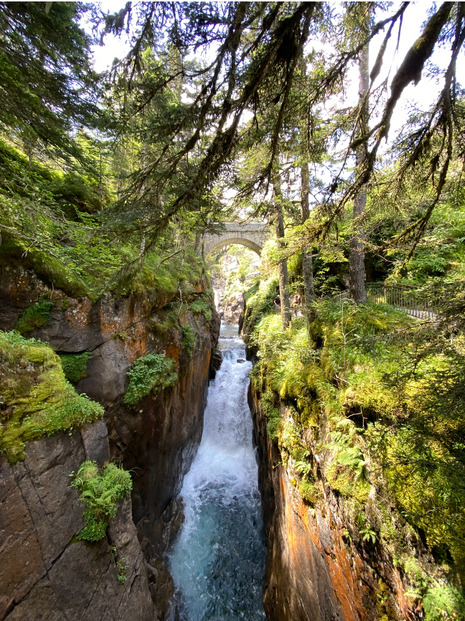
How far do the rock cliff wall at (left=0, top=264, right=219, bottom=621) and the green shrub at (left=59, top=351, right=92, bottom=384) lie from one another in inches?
5.0

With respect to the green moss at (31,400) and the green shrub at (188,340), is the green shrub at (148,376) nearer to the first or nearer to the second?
the green shrub at (188,340)

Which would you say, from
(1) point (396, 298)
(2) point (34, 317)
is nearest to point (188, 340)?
(2) point (34, 317)

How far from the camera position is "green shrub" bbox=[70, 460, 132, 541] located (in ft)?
12.0

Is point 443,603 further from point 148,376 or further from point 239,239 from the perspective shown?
point 239,239

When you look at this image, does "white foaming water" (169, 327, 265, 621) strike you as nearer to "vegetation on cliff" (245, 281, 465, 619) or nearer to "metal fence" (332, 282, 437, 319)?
"vegetation on cliff" (245, 281, 465, 619)

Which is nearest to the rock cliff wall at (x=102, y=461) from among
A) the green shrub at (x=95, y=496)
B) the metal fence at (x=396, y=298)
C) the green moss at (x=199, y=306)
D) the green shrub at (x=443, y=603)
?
the green shrub at (x=95, y=496)

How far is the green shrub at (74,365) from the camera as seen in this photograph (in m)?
5.23

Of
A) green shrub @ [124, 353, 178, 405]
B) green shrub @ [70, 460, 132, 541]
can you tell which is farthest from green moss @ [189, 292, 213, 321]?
green shrub @ [70, 460, 132, 541]

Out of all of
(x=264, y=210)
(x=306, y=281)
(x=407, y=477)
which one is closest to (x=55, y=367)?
(x=264, y=210)

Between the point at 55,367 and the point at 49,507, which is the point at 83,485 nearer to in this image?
the point at 49,507

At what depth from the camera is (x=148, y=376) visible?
6422mm

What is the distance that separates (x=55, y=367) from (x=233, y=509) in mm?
7485

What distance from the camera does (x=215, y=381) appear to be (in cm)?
1367

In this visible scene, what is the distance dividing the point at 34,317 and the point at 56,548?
3877 millimetres
